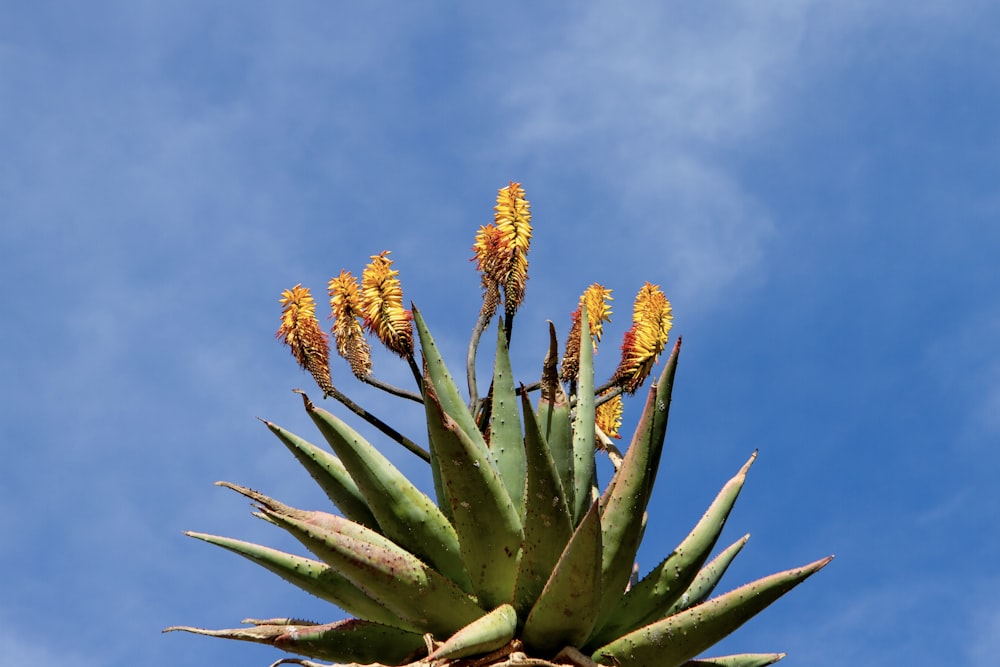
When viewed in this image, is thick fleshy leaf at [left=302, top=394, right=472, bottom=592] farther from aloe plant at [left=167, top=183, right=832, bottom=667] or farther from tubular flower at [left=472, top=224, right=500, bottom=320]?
tubular flower at [left=472, top=224, right=500, bottom=320]

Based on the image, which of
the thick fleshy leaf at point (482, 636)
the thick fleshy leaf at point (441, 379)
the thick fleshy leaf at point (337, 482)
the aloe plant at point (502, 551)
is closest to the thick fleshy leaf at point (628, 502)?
the aloe plant at point (502, 551)

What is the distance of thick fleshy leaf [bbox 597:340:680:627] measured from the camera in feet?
16.7

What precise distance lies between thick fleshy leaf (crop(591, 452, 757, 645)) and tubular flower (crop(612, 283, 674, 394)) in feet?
5.86

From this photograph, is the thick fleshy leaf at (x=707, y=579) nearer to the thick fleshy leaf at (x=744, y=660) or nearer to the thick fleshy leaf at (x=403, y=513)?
the thick fleshy leaf at (x=744, y=660)

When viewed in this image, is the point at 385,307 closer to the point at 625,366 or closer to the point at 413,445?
the point at 413,445

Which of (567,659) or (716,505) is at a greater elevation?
(716,505)

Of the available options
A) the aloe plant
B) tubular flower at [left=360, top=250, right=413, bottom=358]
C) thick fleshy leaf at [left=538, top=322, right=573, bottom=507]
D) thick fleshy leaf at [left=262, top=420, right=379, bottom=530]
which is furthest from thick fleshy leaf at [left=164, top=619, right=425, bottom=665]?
tubular flower at [left=360, top=250, right=413, bottom=358]

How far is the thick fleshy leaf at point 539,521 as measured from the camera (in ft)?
15.9

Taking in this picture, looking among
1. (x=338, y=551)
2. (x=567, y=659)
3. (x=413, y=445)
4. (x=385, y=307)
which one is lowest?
(x=567, y=659)

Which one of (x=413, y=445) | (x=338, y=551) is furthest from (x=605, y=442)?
(x=338, y=551)

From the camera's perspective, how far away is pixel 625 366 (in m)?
7.27

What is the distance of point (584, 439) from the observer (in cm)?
587

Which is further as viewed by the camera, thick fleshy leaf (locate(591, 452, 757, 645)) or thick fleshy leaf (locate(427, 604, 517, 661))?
thick fleshy leaf (locate(591, 452, 757, 645))

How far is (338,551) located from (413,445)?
194cm
